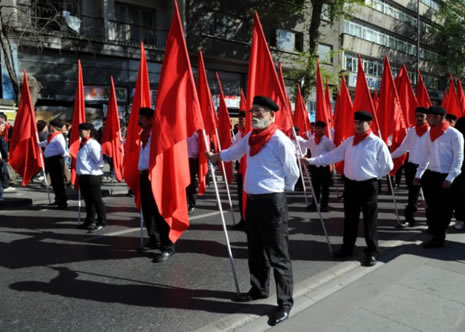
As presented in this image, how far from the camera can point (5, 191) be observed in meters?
10.6

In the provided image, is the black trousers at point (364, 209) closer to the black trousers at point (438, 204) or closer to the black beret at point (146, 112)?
the black trousers at point (438, 204)

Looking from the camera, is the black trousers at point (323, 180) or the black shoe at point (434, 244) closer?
the black shoe at point (434, 244)

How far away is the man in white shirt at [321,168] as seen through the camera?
8234 mm

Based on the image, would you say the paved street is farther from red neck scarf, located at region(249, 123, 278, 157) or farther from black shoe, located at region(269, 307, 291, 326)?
red neck scarf, located at region(249, 123, 278, 157)

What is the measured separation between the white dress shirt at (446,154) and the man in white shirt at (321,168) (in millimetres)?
2628

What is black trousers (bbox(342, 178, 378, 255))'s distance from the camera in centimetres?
475

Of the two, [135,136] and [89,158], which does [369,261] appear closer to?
[135,136]

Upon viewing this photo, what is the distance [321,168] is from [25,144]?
6606mm

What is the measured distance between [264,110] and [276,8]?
20.8 m

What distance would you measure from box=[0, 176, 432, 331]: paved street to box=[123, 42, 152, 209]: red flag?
1.00 m

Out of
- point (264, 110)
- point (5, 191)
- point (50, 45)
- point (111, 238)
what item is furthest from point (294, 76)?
point (264, 110)

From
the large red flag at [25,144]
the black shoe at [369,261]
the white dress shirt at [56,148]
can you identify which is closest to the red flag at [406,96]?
the black shoe at [369,261]

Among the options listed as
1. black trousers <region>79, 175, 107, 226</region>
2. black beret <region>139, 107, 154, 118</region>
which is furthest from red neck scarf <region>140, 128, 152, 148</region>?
black trousers <region>79, 175, 107, 226</region>

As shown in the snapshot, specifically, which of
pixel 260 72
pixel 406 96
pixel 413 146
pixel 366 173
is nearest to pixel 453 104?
pixel 406 96
